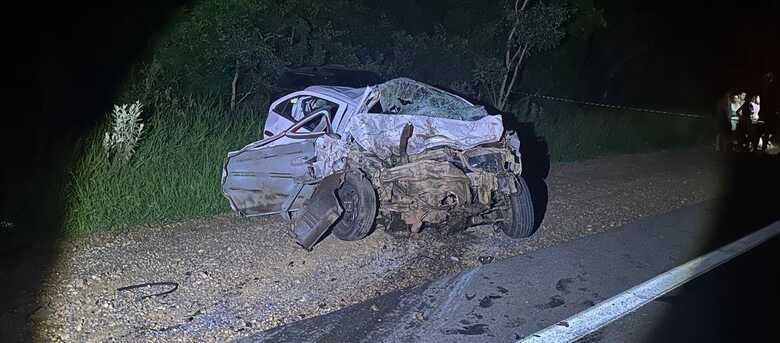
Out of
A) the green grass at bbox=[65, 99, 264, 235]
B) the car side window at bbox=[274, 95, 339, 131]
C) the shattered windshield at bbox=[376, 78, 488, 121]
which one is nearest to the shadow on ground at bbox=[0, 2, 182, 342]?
the green grass at bbox=[65, 99, 264, 235]

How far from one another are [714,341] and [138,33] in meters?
9.70

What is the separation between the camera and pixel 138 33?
1188 centimetres

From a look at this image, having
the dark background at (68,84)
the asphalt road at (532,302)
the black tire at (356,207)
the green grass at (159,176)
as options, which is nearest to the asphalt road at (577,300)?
the asphalt road at (532,302)

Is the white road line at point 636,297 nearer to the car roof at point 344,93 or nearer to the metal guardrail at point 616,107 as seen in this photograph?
the car roof at point 344,93

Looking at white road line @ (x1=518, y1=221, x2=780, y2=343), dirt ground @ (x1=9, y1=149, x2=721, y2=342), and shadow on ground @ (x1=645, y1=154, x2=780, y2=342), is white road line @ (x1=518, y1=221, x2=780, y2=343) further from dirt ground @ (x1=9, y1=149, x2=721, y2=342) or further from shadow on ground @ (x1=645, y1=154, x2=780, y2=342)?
dirt ground @ (x1=9, y1=149, x2=721, y2=342)

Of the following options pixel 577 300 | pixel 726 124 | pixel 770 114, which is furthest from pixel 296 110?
pixel 770 114

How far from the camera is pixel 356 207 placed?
771cm

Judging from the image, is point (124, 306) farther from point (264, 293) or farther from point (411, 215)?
point (411, 215)

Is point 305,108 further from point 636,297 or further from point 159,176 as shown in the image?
point 636,297

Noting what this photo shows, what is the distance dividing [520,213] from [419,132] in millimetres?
1435

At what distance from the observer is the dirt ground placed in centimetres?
556

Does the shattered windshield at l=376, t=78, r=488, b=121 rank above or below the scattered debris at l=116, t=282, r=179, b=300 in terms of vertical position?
above

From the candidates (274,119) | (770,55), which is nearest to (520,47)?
(274,119)

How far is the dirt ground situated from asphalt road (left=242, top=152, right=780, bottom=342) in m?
0.31
